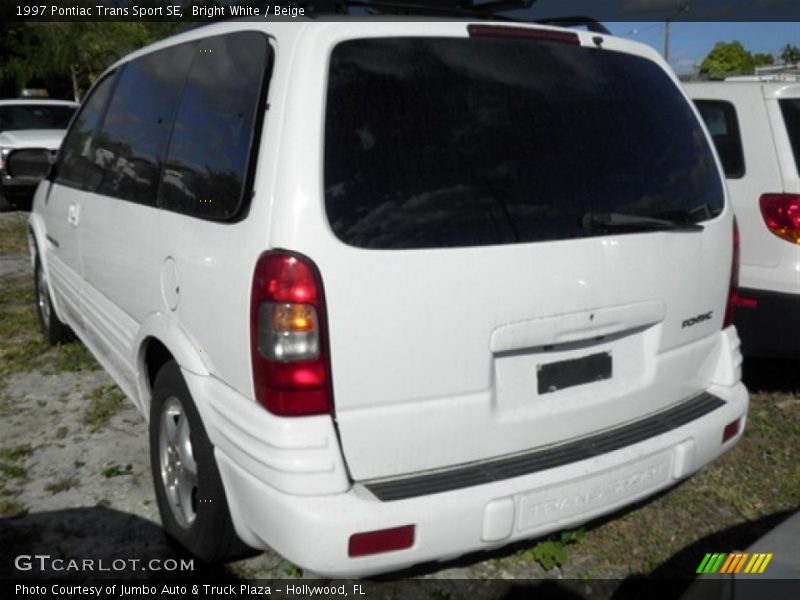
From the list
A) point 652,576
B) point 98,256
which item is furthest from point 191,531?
point 652,576

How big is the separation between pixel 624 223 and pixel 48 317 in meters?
4.29

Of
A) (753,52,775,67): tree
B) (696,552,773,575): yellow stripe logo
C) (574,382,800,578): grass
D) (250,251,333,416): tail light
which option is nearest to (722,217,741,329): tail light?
(574,382,800,578): grass

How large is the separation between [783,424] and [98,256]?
3587mm

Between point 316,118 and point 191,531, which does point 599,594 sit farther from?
point 316,118

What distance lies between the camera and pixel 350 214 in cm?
222

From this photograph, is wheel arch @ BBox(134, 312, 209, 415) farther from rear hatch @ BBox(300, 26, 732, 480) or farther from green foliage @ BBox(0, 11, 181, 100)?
green foliage @ BBox(0, 11, 181, 100)

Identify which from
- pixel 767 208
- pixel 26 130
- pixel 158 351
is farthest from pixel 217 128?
pixel 26 130

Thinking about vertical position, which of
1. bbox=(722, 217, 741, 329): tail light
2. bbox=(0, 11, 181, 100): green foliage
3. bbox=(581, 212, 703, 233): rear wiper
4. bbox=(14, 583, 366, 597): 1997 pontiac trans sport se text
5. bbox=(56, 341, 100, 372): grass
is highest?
bbox=(0, 11, 181, 100): green foliage

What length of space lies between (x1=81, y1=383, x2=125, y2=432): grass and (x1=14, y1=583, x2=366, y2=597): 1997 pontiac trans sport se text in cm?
146

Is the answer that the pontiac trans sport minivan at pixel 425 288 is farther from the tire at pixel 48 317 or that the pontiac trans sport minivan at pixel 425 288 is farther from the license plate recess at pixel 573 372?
the tire at pixel 48 317

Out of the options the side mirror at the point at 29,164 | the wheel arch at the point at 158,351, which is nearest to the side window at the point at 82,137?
the side mirror at the point at 29,164

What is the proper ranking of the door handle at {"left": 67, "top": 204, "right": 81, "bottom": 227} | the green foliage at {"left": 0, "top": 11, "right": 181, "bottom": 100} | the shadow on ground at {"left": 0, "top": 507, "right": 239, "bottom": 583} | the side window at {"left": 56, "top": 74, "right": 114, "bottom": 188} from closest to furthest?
the shadow on ground at {"left": 0, "top": 507, "right": 239, "bottom": 583} → the door handle at {"left": 67, "top": 204, "right": 81, "bottom": 227} → the side window at {"left": 56, "top": 74, "right": 114, "bottom": 188} → the green foliage at {"left": 0, "top": 11, "right": 181, "bottom": 100}

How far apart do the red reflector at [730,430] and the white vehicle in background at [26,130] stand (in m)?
10.8

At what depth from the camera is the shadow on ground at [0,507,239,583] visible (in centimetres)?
301
